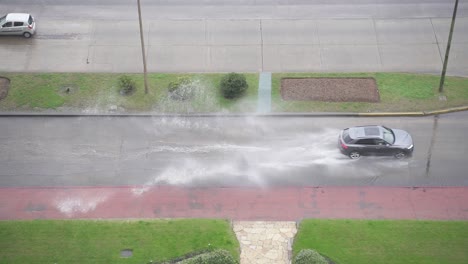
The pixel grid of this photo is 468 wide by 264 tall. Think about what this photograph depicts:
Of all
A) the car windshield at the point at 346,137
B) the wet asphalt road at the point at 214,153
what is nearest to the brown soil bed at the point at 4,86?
the wet asphalt road at the point at 214,153

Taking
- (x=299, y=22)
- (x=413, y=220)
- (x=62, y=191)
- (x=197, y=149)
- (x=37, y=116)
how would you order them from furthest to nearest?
(x=299, y=22) → (x=37, y=116) → (x=197, y=149) → (x=62, y=191) → (x=413, y=220)

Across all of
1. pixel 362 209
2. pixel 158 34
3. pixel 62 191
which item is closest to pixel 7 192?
pixel 62 191

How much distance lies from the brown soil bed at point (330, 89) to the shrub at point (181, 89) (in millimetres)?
5450

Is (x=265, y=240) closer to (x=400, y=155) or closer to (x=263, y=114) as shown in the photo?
(x=400, y=155)

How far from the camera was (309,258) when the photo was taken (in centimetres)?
2720

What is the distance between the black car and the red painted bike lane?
228cm

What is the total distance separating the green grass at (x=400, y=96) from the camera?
122 ft

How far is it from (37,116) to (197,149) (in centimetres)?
988

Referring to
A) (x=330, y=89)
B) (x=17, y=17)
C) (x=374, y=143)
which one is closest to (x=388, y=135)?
(x=374, y=143)

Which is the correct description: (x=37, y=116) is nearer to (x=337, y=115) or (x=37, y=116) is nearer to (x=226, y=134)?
(x=226, y=134)

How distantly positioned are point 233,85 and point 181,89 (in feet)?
10.3

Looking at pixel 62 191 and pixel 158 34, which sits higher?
pixel 158 34

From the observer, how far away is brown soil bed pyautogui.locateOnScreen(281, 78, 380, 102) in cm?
3794

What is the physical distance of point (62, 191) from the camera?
32812 millimetres
